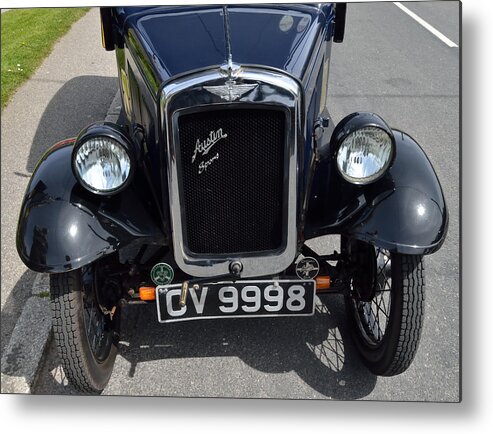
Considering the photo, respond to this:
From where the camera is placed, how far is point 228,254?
2.51 meters

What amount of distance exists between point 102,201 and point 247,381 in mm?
1140

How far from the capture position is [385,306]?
3004 millimetres

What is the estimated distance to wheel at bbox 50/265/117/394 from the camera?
2.41 metres

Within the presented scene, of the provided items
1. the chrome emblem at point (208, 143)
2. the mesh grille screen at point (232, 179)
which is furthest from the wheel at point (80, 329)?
the chrome emblem at point (208, 143)

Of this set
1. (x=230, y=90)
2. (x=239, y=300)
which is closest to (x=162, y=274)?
(x=239, y=300)

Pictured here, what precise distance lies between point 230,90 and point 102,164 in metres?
0.64

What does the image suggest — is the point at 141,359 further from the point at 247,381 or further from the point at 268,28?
the point at 268,28

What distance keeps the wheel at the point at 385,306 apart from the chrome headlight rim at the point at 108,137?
1170 millimetres

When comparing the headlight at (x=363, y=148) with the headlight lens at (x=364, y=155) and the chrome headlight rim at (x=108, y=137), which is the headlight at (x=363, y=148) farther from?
the chrome headlight rim at (x=108, y=137)

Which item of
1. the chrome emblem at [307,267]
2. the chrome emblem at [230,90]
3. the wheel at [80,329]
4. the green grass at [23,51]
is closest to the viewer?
the chrome emblem at [230,90]

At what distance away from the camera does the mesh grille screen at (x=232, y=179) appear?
2.23 metres

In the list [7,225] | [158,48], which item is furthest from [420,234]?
[7,225]

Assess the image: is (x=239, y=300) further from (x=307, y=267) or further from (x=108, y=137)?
(x=108, y=137)

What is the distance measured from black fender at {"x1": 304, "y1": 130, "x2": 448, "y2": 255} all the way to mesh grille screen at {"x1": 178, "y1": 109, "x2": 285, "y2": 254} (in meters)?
0.25
